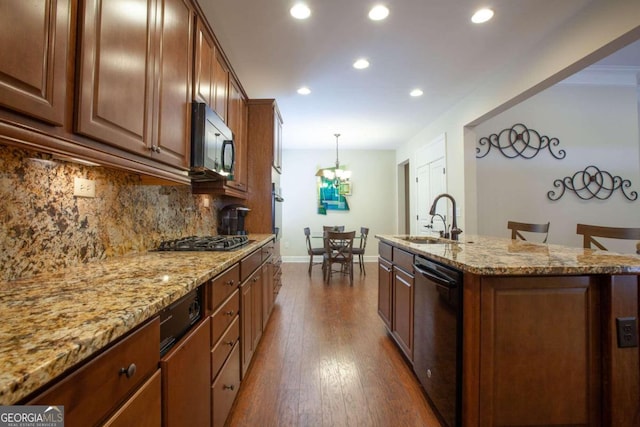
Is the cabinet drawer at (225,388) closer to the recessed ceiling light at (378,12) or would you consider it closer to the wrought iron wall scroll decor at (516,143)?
the recessed ceiling light at (378,12)

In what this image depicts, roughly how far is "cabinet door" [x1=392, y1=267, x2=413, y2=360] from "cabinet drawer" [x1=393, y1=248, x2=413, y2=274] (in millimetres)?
41

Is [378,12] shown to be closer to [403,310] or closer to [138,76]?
[138,76]

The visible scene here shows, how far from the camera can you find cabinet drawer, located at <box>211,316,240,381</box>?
1.23 meters

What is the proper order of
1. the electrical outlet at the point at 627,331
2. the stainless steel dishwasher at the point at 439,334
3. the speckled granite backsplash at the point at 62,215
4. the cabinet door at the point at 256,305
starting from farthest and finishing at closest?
the cabinet door at the point at 256,305, the stainless steel dishwasher at the point at 439,334, the electrical outlet at the point at 627,331, the speckled granite backsplash at the point at 62,215

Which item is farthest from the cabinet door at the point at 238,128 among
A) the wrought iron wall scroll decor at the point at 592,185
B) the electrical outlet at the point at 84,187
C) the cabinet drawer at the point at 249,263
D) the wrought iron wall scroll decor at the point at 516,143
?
the wrought iron wall scroll decor at the point at 592,185

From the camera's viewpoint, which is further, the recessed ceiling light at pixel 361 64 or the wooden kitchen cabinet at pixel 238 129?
the recessed ceiling light at pixel 361 64

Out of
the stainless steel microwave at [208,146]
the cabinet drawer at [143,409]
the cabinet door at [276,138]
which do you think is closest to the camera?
the cabinet drawer at [143,409]

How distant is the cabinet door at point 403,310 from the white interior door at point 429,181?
1.95m

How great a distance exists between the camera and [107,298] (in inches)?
30.6

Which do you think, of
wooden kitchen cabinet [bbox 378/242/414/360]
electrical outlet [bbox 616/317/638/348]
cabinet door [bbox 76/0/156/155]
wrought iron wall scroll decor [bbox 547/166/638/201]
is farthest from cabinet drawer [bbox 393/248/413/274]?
wrought iron wall scroll decor [bbox 547/166/638/201]

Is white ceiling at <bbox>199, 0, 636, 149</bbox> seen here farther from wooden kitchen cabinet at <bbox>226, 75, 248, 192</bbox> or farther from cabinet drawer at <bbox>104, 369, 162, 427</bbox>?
cabinet drawer at <bbox>104, 369, 162, 427</bbox>

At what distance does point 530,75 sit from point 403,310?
94.8 inches

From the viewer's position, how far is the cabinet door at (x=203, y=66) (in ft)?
5.85

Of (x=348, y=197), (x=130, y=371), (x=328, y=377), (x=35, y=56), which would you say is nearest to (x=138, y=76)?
(x=35, y=56)
